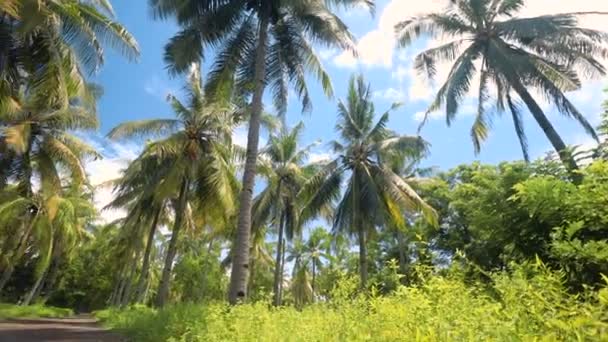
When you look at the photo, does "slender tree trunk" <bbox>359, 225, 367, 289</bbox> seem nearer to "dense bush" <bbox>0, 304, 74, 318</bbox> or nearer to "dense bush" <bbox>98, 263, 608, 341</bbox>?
"dense bush" <bbox>98, 263, 608, 341</bbox>

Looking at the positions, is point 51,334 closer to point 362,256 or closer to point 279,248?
point 362,256

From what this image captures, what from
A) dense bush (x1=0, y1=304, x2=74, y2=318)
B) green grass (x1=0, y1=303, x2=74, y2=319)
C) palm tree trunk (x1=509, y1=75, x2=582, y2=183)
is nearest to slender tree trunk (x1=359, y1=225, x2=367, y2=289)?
palm tree trunk (x1=509, y1=75, x2=582, y2=183)

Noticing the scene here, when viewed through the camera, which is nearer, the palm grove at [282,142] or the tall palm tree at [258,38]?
the palm grove at [282,142]

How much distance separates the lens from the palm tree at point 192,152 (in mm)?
17609

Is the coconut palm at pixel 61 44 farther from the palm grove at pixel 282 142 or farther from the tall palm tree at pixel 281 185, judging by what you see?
the tall palm tree at pixel 281 185

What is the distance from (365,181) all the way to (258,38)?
30.1ft

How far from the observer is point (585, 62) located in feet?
52.2

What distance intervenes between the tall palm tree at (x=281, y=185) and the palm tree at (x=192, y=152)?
19.4 feet

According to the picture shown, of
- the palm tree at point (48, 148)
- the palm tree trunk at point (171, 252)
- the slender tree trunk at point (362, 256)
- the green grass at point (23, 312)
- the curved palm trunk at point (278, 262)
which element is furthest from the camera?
the curved palm trunk at point (278, 262)

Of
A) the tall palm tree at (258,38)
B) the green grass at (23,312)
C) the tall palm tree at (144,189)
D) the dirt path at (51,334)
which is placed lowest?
the dirt path at (51,334)

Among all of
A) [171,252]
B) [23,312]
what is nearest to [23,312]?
[23,312]

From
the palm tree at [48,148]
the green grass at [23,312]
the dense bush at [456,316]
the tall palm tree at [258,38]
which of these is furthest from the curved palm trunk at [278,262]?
the dense bush at [456,316]

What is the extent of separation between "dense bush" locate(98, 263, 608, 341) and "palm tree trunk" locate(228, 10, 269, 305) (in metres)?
3.36

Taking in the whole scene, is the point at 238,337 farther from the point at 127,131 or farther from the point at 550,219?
the point at 127,131
